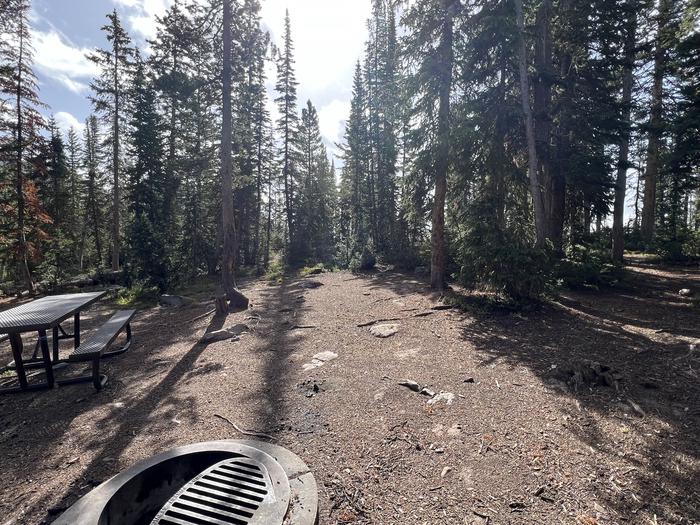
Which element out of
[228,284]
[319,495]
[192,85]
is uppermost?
[192,85]

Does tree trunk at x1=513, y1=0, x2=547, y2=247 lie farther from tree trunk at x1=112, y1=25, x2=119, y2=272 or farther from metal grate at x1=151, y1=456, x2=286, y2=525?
tree trunk at x1=112, y1=25, x2=119, y2=272

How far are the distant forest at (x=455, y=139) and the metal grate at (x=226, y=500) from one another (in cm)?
732

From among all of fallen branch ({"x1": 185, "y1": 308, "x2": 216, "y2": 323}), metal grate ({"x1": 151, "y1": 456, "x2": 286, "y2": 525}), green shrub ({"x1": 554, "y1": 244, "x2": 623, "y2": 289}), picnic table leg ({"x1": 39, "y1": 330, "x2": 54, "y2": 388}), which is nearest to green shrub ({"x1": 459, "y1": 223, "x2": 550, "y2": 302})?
green shrub ({"x1": 554, "y1": 244, "x2": 623, "y2": 289})

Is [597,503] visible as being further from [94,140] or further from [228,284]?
[94,140]

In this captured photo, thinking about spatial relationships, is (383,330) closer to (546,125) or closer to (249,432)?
(249,432)

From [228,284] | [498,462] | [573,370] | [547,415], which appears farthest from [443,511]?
[228,284]

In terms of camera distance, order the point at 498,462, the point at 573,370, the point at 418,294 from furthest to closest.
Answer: the point at 418,294 < the point at 573,370 < the point at 498,462

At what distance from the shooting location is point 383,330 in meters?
7.72

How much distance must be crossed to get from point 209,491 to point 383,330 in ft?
17.7

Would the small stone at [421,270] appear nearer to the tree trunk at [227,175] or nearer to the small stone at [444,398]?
the tree trunk at [227,175]

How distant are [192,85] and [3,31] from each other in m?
12.5

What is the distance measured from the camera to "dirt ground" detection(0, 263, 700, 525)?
286cm

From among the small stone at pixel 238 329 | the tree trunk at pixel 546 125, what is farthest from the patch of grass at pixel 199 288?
the tree trunk at pixel 546 125

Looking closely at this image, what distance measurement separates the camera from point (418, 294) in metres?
11.6
